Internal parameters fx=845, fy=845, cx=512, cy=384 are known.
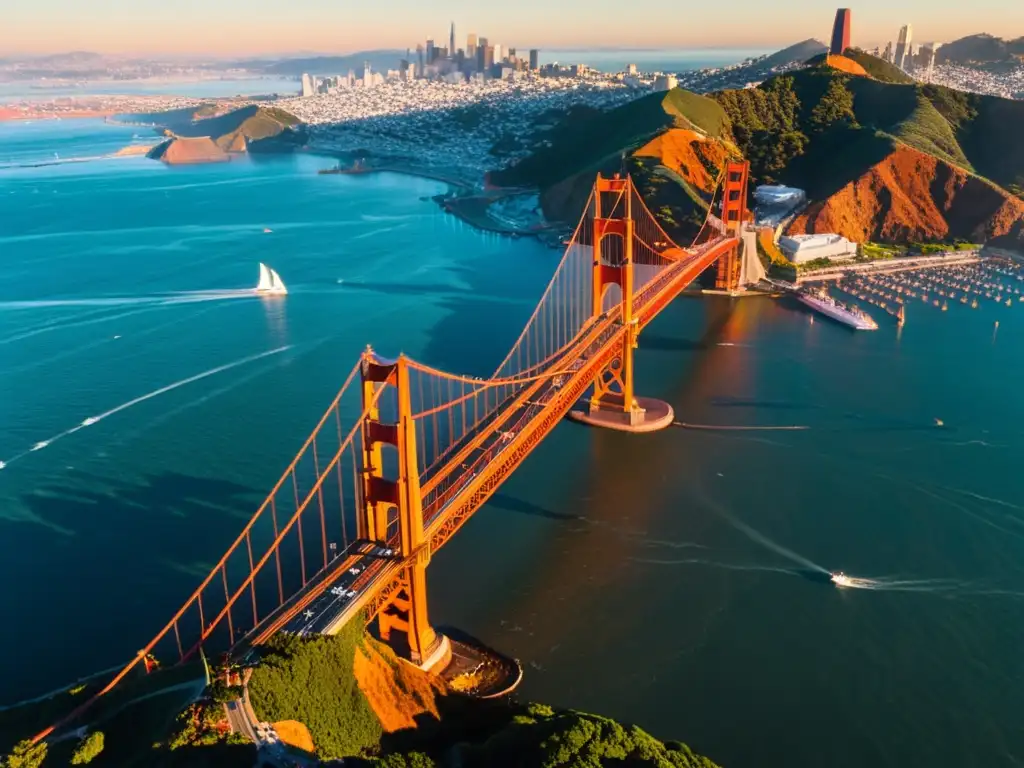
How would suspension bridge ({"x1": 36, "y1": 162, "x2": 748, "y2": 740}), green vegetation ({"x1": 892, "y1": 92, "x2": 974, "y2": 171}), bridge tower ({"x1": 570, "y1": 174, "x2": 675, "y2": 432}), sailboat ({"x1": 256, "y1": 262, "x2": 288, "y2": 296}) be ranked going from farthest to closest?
green vegetation ({"x1": 892, "y1": 92, "x2": 974, "y2": 171}) → sailboat ({"x1": 256, "y1": 262, "x2": 288, "y2": 296}) → bridge tower ({"x1": 570, "y1": 174, "x2": 675, "y2": 432}) → suspension bridge ({"x1": 36, "y1": 162, "x2": 748, "y2": 740})

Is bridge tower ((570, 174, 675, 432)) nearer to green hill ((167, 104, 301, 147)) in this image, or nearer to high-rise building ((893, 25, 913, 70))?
green hill ((167, 104, 301, 147))

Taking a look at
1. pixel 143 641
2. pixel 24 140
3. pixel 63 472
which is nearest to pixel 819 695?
pixel 143 641

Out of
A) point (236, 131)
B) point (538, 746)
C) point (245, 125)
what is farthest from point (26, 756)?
point (245, 125)

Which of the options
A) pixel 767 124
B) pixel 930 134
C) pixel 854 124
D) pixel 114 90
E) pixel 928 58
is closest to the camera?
pixel 930 134

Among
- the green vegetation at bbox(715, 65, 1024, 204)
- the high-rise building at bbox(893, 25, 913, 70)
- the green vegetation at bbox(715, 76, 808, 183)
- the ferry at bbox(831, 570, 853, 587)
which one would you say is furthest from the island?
the high-rise building at bbox(893, 25, 913, 70)

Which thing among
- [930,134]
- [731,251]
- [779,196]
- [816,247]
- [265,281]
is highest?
[930,134]

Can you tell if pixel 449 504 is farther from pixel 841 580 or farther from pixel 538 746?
pixel 841 580

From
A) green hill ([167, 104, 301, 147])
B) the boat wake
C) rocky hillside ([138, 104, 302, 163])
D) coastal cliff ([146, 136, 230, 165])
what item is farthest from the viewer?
green hill ([167, 104, 301, 147])
